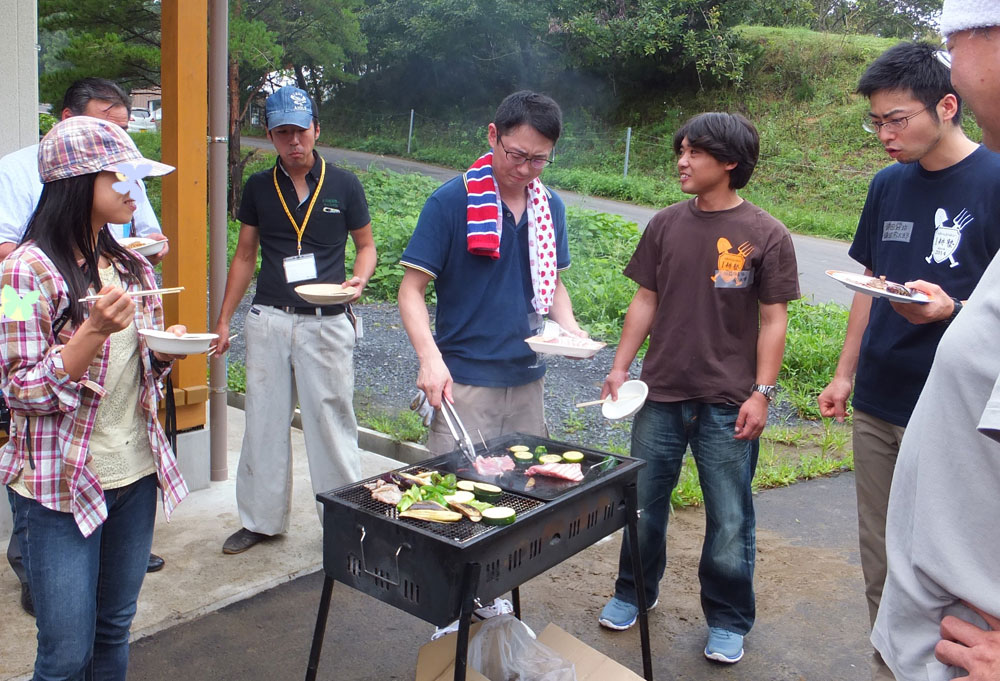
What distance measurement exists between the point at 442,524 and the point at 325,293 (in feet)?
5.68

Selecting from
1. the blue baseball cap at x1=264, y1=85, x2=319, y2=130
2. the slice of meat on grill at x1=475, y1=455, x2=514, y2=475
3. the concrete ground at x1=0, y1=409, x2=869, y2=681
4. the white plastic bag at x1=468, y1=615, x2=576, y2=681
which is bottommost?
the concrete ground at x1=0, y1=409, x2=869, y2=681

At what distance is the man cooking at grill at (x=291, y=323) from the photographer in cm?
396

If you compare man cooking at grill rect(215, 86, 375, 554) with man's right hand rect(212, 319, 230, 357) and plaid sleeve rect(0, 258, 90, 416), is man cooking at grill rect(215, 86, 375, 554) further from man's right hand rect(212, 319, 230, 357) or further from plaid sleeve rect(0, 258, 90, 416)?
plaid sleeve rect(0, 258, 90, 416)

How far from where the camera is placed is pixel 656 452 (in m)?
3.33

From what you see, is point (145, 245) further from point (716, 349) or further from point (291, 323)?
point (716, 349)

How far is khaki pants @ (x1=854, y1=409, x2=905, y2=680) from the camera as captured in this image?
110 inches

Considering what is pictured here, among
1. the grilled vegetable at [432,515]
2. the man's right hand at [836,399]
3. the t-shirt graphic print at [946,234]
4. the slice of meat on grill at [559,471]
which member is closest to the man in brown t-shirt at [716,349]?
the man's right hand at [836,399]

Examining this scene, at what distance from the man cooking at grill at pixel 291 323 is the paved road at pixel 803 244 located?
7.27m

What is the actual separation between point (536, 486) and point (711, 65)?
22.8m

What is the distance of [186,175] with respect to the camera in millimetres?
4336

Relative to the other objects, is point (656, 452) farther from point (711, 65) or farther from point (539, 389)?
point (711, 65)

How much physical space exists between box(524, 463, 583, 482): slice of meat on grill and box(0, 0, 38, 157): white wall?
9.70ft

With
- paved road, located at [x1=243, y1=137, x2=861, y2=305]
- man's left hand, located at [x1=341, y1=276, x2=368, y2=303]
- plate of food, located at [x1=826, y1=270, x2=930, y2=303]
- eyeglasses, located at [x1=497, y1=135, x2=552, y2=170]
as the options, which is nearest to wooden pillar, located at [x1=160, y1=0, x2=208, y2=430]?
man's left hand, located at [x1=341, y1=276, x2=368, y2=303]

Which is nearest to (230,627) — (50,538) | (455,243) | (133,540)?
(133,540)
